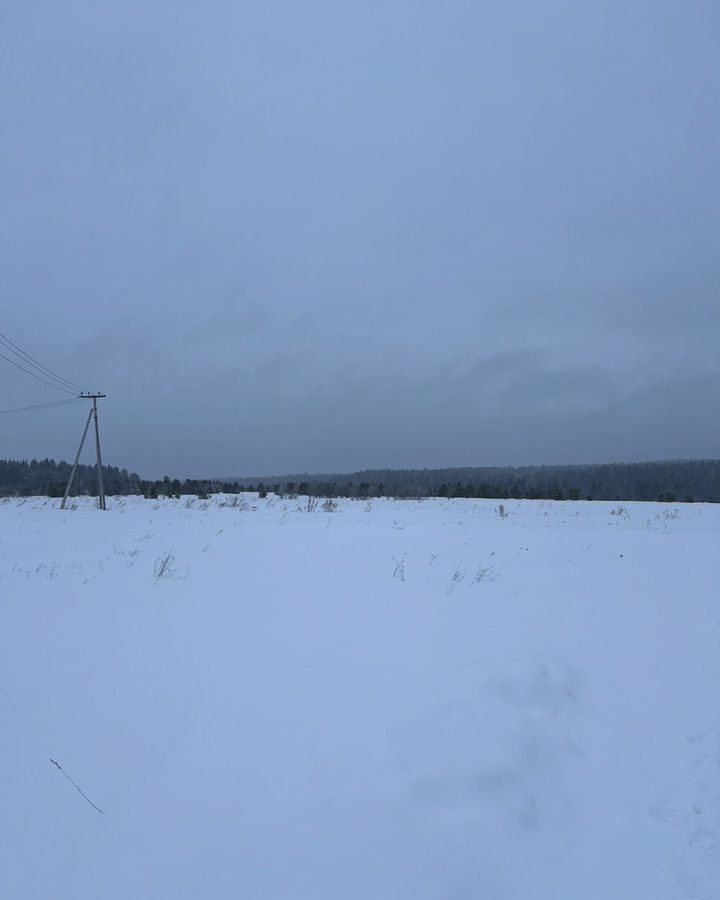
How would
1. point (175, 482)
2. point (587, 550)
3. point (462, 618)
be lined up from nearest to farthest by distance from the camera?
point (462, 618), point (587, 550), point (175, 482)

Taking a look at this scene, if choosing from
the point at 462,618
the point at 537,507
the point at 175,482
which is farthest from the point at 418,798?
the point at 175,482

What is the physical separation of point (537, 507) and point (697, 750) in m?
25.0

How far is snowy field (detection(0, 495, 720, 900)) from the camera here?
104 inches

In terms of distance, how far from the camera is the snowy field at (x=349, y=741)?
2646 mm

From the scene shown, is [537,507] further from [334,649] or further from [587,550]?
[334,649]

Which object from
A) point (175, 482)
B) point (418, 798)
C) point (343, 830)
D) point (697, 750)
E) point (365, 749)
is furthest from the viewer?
point (175, 482)

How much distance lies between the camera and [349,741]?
3.58m

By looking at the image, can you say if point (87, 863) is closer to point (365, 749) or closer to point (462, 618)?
point (365, 749)

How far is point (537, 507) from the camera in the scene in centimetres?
2791

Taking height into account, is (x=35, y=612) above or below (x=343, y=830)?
above

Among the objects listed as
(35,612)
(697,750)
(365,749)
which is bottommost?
(697,750)

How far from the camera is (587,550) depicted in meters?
11.9

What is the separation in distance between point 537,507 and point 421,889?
26.9m

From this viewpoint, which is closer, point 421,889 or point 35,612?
point 421,889
